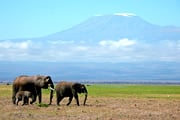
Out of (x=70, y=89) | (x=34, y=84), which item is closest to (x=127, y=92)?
(x=70, y=89)

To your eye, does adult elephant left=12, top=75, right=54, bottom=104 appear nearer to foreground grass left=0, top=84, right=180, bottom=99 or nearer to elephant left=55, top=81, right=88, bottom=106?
elephant left=55, top=81, right=88, bottom=106

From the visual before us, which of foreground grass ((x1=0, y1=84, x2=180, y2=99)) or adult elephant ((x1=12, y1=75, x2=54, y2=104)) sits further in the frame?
foreground grass ((x1=0, y1=84, x2=180, y2=99))

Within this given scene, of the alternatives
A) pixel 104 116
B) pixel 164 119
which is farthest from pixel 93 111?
pixel 164 119

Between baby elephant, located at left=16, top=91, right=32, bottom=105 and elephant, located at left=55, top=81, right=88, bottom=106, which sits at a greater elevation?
elephant, located at left=55, top=81, right=88, bottom=106

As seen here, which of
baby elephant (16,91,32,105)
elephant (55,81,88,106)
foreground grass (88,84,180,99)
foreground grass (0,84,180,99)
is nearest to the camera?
baby elephant (16,91,32,105)

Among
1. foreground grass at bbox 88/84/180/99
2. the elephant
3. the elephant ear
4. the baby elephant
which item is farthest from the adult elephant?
foreground grass at bbox 88/84/180/99

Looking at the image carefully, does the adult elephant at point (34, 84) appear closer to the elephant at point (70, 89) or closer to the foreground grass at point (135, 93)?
the elephant at point (70, 89)

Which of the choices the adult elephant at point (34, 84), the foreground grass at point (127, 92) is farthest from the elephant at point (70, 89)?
the foreground grass at point (127, 92)

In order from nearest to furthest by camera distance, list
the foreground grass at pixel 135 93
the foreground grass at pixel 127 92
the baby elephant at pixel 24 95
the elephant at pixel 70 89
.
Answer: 1. the baby elephant at pixel 24 95
2. the elephant at pixel 70 89
3. the foreground grass at pixel 127 92
4. the foreground grass at pixel 135 93

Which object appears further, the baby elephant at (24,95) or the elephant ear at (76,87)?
the elephant ear at (76,87)

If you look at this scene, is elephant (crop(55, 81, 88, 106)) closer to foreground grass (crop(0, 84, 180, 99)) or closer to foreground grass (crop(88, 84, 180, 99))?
foreground grass (crop(0, 84, 180, 99))

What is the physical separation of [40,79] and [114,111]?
7695 mm

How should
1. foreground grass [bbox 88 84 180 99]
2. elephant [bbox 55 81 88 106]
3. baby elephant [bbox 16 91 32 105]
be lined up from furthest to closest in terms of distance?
foreground grass [bbox 88 84 180 99] < elephant [bbox 55 81 88 106] < baby elephant [bbox 16 91 32 105]

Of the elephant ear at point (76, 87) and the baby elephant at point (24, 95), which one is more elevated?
the elephant ear at point (76, 87)
